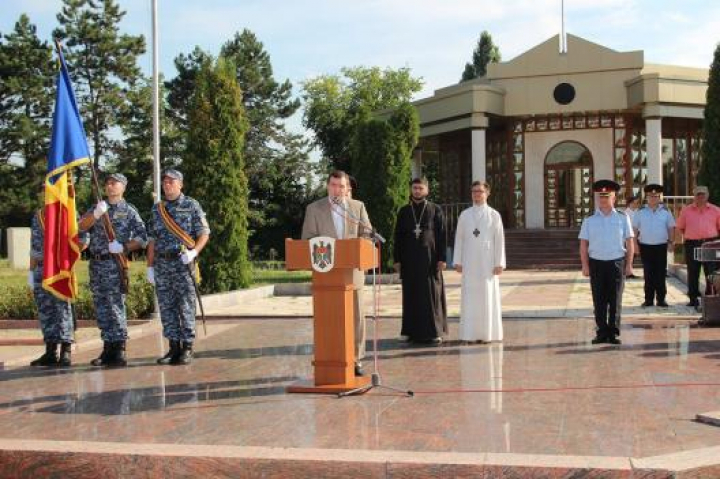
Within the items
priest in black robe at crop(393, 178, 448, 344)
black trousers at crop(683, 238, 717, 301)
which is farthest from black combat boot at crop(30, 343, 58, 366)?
black trousers at crop(683, 238, 717, 301)

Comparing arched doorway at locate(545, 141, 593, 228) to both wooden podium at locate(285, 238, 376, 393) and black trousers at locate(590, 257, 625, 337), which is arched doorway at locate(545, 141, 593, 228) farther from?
wooden podium at locate(285, 238, 376, 393)

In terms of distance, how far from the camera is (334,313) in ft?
21.4

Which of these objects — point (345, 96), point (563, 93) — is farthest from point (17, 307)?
point (345, 96)

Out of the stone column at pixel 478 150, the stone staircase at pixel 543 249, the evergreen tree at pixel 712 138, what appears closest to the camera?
the evergreen tree at pixel 712 138

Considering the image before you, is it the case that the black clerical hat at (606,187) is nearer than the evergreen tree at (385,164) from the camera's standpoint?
Yes

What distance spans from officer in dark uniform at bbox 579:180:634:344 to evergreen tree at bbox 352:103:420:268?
34.2ft

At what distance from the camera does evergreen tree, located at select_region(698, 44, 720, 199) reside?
19.9 metres

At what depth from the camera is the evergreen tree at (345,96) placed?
52719 mm

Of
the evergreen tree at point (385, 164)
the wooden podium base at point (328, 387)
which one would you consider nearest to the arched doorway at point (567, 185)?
the evergreen tree at point (385, 164)

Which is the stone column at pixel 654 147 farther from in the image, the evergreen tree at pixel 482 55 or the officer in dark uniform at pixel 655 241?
the evergreen tree at pixel 482 55

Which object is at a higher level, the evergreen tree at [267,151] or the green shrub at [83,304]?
the evergreen tree at [267,151]

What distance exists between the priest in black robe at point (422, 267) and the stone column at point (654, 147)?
17.4 m

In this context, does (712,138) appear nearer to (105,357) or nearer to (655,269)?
(655,269)

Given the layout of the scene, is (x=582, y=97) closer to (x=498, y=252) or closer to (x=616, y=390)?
(x=498, y=252)
